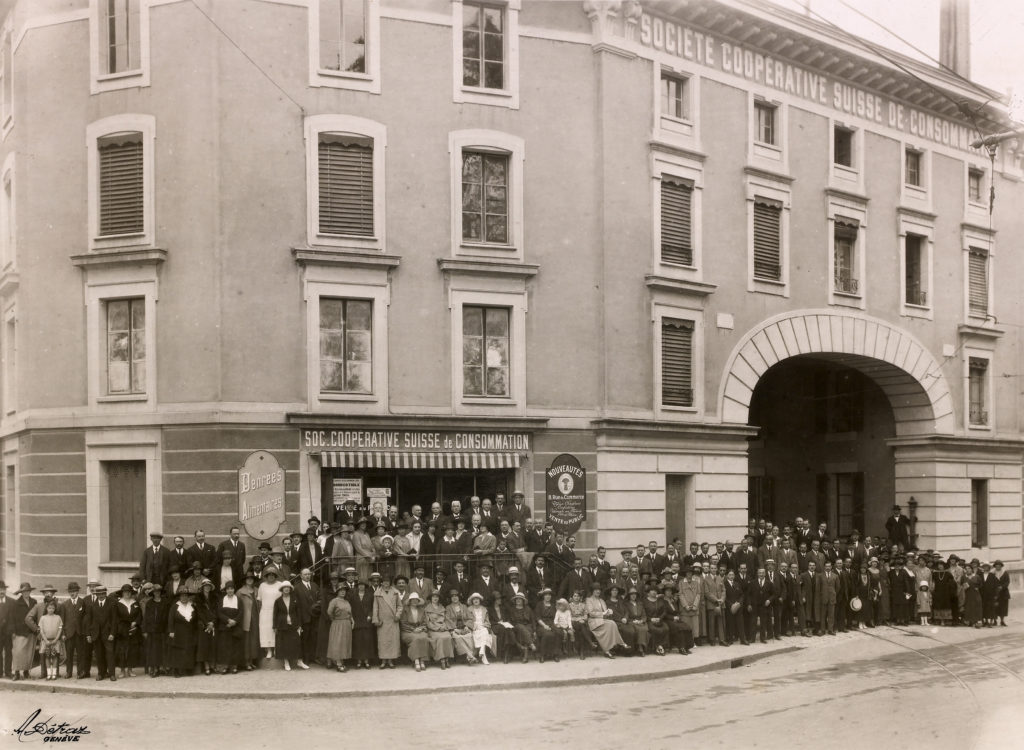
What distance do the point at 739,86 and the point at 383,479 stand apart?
14.1 meters

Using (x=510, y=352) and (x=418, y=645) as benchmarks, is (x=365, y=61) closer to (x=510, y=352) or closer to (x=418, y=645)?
(x=510, y=352)

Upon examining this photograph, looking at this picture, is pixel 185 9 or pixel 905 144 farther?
pixel 905 144

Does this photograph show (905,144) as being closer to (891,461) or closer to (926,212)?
(926,212)

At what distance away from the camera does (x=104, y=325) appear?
2495 cm

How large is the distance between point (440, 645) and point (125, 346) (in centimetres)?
964

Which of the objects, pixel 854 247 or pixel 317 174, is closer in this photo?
pixel 317 174

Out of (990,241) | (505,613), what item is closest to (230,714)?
(505,613)

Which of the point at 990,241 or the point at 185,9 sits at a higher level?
the point at 185,9

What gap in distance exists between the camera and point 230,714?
1677 cm

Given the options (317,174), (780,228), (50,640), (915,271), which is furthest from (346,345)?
(915,271)

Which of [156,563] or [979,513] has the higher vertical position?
[156,563]

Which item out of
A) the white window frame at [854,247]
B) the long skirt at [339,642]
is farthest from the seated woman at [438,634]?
the white window frame at [854,247]

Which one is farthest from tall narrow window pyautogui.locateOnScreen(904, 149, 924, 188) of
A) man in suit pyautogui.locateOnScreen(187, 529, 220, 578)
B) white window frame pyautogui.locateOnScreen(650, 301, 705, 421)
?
man in suit pyautogui.locateOnScreen(187, 529, 220, 578)
